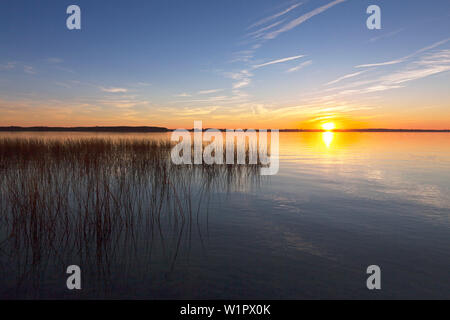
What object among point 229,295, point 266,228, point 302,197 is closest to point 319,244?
point 266,228

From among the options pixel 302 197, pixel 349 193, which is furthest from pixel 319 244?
pixel 349 193

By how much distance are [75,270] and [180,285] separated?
1.50 metres

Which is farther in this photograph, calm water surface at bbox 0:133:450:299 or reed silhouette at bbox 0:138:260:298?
reed silhouette at bbox 0:138:260:298

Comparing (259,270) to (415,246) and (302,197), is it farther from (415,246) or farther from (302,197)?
(302,197)

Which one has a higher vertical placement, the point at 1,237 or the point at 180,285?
the point at 1,237

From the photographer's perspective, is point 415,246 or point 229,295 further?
point 415,246

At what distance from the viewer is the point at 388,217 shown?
19.7 ft

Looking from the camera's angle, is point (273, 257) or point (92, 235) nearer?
point (273, 257)

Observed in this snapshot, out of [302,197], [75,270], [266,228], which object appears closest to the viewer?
[75,270]

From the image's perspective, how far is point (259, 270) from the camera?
3662mm

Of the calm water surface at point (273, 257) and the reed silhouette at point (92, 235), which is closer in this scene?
the calm water surface at point (273, 257)

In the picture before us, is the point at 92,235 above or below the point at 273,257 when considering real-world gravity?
above
